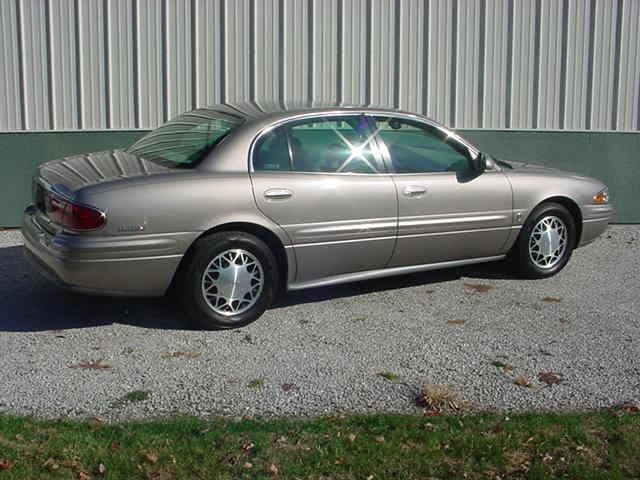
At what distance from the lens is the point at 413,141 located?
24.6 feet

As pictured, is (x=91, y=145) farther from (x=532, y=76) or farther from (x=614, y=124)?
(x=614, y=124)

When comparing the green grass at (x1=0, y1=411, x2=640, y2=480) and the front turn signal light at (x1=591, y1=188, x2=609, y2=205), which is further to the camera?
the front turn signal light at (x1=591, y1=188, x2=609, y2=205)

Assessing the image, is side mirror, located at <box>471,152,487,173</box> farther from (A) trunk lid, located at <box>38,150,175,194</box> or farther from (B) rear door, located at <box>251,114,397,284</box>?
(A) trunk lid, located at <box>38,150,175,194</box>

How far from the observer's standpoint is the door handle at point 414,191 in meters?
Result: 7.22

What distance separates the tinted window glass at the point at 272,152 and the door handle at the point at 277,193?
0.19 metres

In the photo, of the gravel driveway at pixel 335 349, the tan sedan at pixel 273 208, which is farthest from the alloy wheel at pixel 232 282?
the gravel driveway at pixel 335 349

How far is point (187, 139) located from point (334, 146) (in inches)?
42.8

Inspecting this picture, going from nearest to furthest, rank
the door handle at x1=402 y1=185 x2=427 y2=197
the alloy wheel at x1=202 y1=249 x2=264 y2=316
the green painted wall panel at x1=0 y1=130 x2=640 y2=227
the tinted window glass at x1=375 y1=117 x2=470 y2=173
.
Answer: the alloy wheel at x1=202 y1=249 x2=264 y2=316 → the door handle at x1=402 y1=185 x2=427 y2=197 → the tinted window glass at x1=375 y1=117 x2=470 y2=173 → the green painted wall panel at x1=0 y1=130 x2=640 y2=227

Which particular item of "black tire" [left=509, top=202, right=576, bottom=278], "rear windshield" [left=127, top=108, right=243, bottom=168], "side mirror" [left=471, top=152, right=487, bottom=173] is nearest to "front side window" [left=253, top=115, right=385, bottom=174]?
"rear windshield" [left=127, top=108, right=243, bottom=168]

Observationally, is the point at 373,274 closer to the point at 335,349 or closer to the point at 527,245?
the point at 335,349

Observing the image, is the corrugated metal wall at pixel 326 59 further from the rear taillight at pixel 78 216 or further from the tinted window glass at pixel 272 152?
the rear taillight at pixel 78 216

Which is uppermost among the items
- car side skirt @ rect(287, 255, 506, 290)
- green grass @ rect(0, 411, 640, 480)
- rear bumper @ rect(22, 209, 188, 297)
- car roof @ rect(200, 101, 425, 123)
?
car roof @ rect(200, 101, 425, 123)

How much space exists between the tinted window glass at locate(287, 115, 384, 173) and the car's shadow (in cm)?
113

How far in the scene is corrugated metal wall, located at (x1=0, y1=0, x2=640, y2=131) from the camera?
9.84 meters
